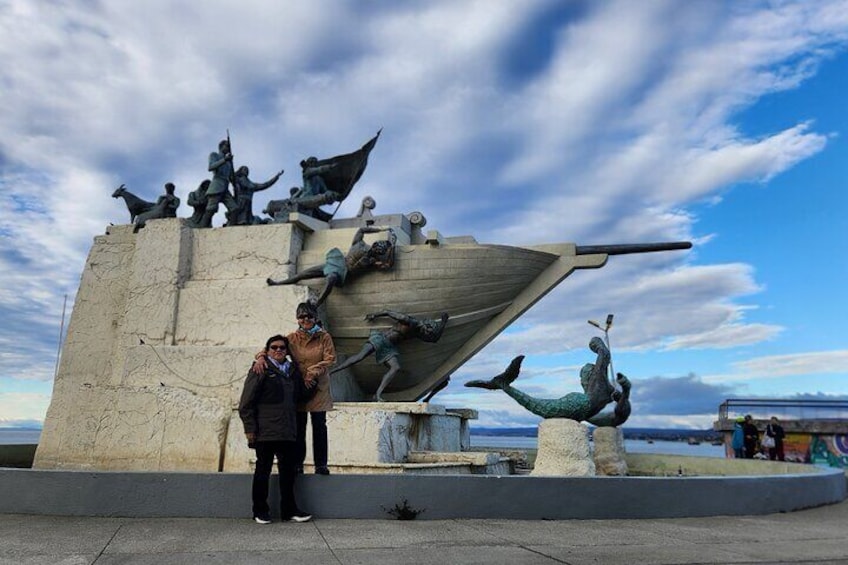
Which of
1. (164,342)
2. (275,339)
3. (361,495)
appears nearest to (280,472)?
(361,495)

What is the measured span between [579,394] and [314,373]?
549 cm

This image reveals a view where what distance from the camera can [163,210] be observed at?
12625mm

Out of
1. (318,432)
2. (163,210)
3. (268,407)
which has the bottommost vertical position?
(318,432)

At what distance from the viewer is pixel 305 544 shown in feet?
15.0

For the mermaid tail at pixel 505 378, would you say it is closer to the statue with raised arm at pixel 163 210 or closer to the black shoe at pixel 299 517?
the black shoe at pixel 299 517

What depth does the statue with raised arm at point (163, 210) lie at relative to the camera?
12578 mm

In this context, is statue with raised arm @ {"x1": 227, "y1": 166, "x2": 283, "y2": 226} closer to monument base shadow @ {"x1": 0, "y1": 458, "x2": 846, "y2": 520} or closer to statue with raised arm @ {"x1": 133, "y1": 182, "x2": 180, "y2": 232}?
statue with raised arm @ {"x1": 133, "y1": 182, "x2": 180, "y2": 232}

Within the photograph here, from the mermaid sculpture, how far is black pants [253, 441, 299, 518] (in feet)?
17.8

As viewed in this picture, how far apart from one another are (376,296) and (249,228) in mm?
2645

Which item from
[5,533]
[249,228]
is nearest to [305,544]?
[5,533]

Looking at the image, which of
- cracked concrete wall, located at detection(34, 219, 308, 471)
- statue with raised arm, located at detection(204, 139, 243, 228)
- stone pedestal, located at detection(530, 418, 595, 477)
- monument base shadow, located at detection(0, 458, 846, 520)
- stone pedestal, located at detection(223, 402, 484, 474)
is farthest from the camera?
statue with raised arm, located at detection(204, 139, 243, 228)

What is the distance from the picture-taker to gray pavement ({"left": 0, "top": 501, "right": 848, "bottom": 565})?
421 centimetres

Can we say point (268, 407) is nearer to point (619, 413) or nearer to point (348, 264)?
point (348, 264)

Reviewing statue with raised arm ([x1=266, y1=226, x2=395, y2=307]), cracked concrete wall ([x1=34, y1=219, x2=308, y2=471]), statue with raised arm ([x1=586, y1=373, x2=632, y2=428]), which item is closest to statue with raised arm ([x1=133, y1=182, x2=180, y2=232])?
cracked concrete wall ([x1=34, y1=219, x2=308, y2=471])
